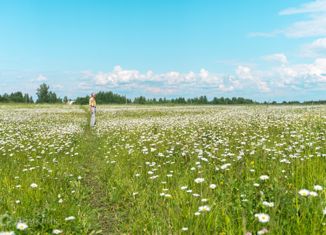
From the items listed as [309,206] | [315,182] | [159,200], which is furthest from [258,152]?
[309,206]

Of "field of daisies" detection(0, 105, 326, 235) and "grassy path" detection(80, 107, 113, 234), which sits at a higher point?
"field of daisies" detection(0, 105, 326, 235)

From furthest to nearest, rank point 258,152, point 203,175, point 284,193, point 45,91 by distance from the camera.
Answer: point 45,91 → point 258,152 → point 203,175 → point 284,193

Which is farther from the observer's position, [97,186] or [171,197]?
[97,186]

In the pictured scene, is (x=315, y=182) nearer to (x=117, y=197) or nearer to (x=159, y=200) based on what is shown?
(x=159, y=200)

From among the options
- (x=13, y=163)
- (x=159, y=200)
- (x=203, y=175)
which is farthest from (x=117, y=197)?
(x=13, y=163)

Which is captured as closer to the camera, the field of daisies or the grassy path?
the field of daisies

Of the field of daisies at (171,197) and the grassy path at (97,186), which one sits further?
the grassy path at (97,186)

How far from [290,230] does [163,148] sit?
7.33 metres

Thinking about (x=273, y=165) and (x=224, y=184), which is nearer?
(x=224, y=184)

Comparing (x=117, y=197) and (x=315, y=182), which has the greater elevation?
(x=315, y=182)

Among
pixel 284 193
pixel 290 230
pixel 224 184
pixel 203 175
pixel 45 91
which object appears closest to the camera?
pixel 290 230

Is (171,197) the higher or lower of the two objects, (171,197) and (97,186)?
the higher

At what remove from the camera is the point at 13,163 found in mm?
10086

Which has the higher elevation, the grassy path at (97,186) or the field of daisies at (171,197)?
the field of daisies at (171,197)
